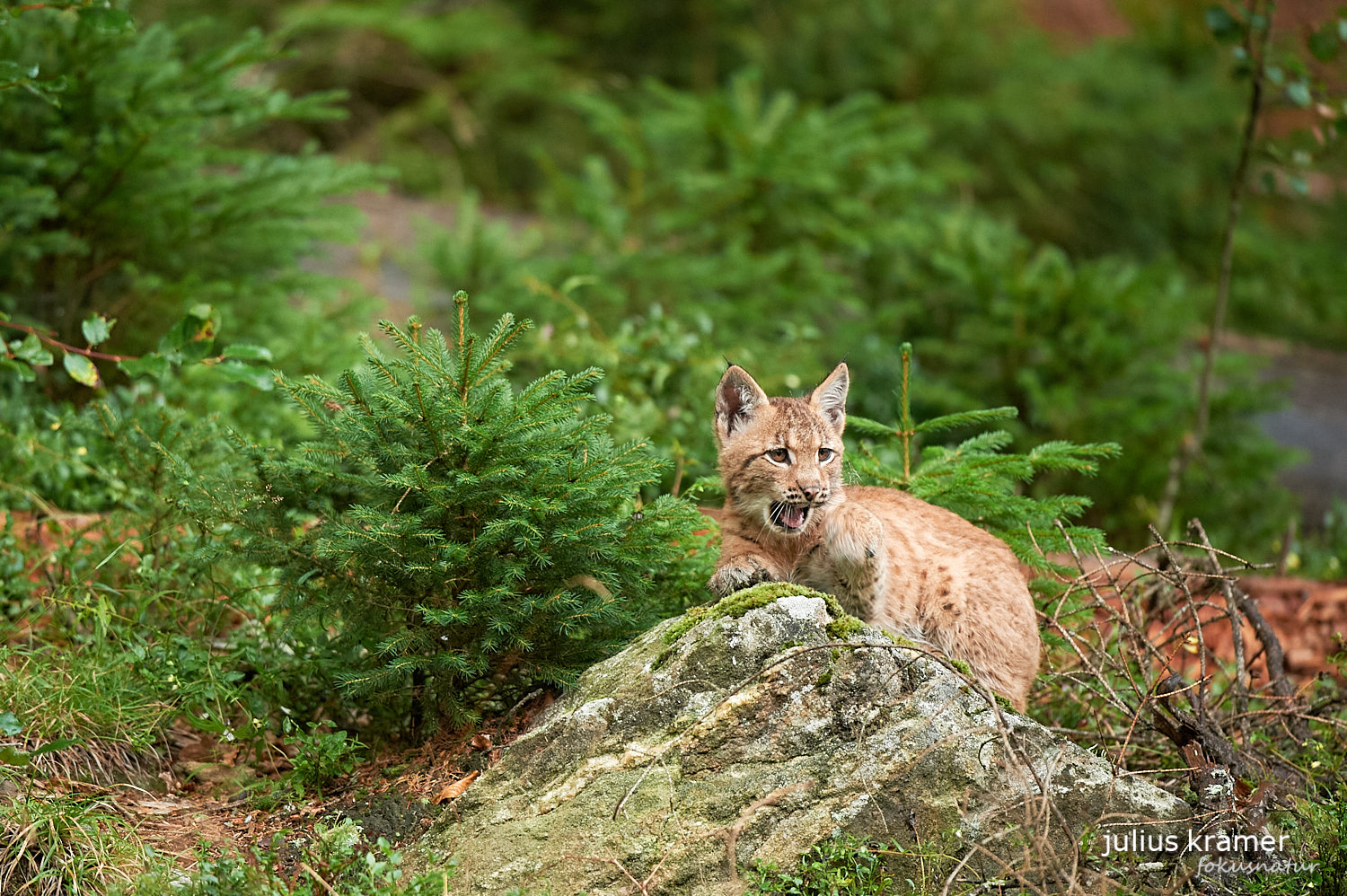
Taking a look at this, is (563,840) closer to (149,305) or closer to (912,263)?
(149,305)

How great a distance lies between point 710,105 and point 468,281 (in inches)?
103

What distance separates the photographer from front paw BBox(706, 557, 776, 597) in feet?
14.2

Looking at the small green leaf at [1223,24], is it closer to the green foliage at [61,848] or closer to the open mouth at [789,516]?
the open mouth at [789,516]

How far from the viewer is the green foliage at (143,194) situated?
21.5 feet

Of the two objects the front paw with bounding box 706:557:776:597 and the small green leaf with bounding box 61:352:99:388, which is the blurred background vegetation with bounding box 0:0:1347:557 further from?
the small green leaf with bounding box 61:352:99:388

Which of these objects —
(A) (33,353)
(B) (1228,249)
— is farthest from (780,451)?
(B) (1228,249)

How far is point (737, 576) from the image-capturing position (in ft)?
14.2

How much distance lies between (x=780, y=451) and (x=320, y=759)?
2.08 m

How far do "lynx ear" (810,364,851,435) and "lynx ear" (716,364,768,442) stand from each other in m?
0.23

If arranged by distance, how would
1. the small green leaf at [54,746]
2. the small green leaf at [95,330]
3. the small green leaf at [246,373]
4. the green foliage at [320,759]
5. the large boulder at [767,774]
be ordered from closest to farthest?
the large boulder at [767,774] < the small green leaf at [54,746] < the green foliage at [320,759] < the small green leaf at [246,373] < the small green leaf at [95,330]

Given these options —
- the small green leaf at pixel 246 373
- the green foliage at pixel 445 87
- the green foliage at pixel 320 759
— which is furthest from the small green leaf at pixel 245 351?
the green foliage at pixel 445 87

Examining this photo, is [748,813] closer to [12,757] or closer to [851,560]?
[851,560]

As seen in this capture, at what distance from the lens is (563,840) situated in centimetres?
376

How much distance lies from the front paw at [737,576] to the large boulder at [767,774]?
0.71ft
